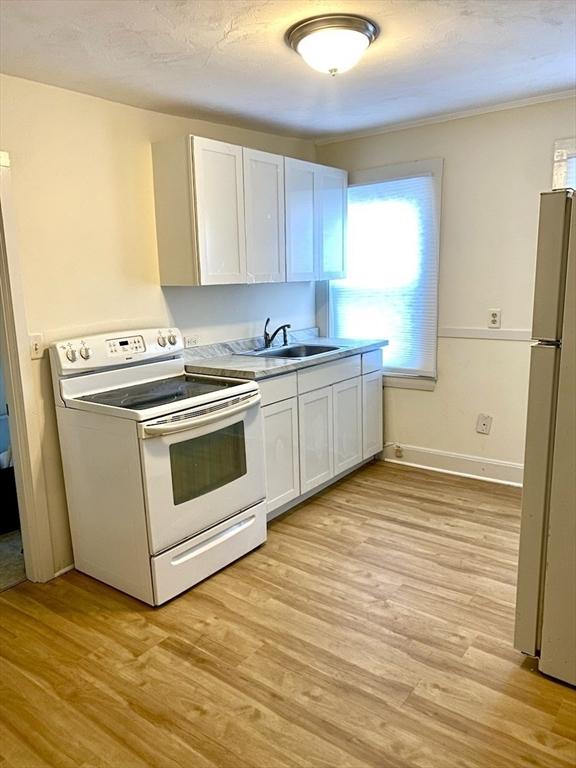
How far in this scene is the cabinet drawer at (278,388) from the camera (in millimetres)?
3004

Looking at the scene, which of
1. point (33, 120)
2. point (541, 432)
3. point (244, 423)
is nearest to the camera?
point (541, 432)

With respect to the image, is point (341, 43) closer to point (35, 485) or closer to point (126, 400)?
point (126, 400)

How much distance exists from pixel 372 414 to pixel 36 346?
232 cm

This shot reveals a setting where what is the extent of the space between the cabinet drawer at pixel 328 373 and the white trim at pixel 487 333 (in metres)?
0.64

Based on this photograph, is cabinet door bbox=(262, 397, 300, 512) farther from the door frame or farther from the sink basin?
the door frame

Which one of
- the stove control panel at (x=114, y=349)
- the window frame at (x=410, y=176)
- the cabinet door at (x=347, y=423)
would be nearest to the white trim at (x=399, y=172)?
the window frame at (x=410, y=176)

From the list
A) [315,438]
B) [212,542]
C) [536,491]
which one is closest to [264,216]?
[315,438]

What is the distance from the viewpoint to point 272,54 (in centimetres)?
235

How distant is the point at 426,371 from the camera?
3.94 m

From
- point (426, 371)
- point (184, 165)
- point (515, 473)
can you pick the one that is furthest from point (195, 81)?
point (515, 473)

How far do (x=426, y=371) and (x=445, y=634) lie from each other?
A: 207 cm

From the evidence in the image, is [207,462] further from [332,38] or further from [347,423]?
[332,38]

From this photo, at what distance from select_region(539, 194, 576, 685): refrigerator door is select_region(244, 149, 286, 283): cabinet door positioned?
1981mm

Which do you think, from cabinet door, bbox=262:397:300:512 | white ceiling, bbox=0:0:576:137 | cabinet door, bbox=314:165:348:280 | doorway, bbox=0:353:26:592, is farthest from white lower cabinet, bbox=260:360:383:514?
white ceiling, bbox=0:0:576:137
